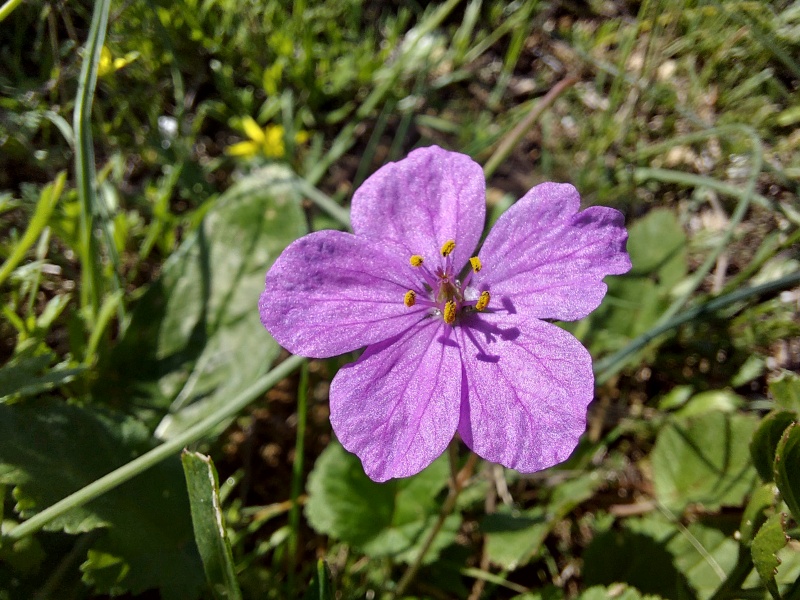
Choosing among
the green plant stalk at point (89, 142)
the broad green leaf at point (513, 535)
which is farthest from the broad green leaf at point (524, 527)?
the green plant stalk at point (89, 142)

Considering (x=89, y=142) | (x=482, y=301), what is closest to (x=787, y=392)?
(x=482, y=301)

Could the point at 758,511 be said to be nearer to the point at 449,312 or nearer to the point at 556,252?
the point at 556,252

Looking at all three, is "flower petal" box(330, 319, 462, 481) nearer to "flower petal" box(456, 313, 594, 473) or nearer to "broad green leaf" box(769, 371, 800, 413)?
"flower petal" box(456, 313, 594, 473)

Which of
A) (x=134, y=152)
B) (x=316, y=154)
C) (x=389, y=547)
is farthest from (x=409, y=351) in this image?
(x=134, y=152)

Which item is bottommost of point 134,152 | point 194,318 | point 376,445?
point 194,318

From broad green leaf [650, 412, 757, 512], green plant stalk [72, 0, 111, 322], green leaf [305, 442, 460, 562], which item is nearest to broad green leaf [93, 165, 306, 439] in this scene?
green plant stalk [72, 0, 111, 322]

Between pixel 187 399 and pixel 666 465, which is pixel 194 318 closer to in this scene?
pixel 187 399

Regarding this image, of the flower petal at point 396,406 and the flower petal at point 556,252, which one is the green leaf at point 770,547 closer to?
the flower petal at point 556,252
